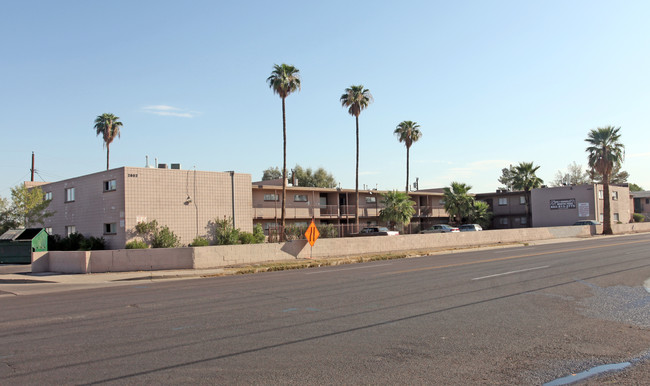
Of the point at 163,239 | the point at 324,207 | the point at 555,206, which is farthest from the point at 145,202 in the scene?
the point at 555,206

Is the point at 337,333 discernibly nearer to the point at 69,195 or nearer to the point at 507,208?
the point at 69,195

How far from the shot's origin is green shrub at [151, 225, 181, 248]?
29547 millimetres

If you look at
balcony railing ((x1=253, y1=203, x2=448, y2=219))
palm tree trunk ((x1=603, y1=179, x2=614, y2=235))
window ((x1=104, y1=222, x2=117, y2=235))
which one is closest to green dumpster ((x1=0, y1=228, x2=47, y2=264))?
window ((x1=104, y1=222, x2=117, y2=235))

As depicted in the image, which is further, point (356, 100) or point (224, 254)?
point (356, 100)

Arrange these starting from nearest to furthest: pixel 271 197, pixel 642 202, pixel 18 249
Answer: pixel 18 249, pixel 271 197, pixel 642 202

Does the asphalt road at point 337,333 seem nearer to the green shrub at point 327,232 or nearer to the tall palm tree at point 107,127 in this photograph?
the green shrub at point 327,232

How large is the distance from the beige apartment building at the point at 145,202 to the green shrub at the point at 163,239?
0.80 m

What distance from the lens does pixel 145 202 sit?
99.0 feet

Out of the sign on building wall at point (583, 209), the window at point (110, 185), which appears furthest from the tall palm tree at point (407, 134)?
the window at point (110, 185)

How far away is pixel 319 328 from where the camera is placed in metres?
8.73

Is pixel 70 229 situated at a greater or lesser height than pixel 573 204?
lesser

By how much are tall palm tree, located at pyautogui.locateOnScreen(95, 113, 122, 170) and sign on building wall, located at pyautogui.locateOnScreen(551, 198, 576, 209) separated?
53654 millimetres

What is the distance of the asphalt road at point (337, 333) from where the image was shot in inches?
243

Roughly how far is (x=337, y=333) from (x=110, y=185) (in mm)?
26376
